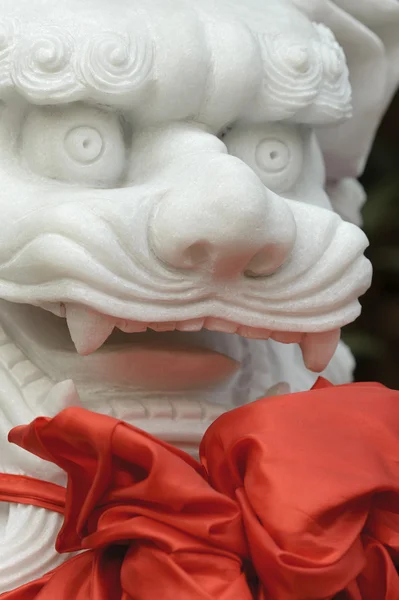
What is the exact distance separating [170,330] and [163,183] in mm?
115

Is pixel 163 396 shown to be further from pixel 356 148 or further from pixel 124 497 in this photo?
pixel 356 148

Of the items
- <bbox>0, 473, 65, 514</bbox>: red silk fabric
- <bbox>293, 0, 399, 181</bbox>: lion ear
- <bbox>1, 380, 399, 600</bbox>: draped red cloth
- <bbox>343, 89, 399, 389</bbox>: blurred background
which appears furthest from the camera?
<bbox>343, 89, 399, 389</bbox>: blurred background

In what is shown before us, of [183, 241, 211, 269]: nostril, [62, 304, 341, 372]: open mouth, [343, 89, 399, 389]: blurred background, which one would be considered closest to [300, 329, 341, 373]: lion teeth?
[62, 304, 341, 372]: open mouth

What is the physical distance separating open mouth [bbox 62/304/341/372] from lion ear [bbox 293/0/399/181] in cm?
29

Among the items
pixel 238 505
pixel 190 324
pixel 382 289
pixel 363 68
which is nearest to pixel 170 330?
pixel 190 324

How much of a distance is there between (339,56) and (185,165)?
20cm

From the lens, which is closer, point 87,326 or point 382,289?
point 87,326

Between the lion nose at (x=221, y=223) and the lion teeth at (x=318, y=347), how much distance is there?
0.08 metres

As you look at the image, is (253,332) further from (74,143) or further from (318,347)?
(74,143)

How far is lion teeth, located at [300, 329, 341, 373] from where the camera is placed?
723 mm

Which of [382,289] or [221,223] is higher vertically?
[221,223]

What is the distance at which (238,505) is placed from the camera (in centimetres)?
63

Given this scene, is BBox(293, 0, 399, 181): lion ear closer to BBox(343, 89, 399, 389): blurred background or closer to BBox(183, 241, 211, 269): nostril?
BBox(183, 241, 211, 269): nostril

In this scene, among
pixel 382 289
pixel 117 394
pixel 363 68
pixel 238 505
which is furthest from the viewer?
pixel 382 289
